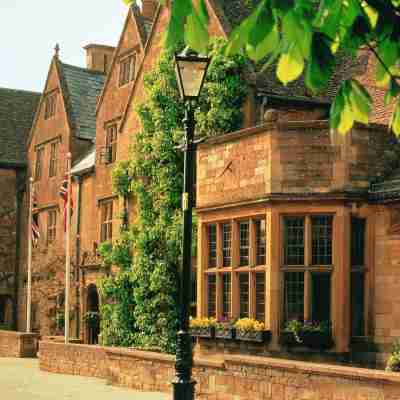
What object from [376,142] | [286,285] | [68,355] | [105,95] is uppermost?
[105,95]

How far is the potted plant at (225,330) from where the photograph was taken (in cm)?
1945

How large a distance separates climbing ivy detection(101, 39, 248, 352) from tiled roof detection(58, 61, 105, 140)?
9.27m

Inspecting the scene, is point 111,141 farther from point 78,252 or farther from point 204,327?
point 204,327

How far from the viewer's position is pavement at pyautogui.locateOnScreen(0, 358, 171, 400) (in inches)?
755

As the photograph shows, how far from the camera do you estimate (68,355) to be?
2552 centimetres

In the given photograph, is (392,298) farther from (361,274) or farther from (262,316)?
(262,316)

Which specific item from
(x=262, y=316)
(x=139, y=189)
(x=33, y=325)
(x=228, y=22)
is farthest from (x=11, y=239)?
(x=262, y=316)

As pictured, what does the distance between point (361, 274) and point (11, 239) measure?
86.1 feet

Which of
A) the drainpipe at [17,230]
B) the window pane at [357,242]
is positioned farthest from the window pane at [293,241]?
the drainpipe at [17,230]

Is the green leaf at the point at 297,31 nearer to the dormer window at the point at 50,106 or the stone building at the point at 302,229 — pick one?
the stone building at the point at 302,229

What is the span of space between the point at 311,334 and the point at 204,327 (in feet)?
10.1

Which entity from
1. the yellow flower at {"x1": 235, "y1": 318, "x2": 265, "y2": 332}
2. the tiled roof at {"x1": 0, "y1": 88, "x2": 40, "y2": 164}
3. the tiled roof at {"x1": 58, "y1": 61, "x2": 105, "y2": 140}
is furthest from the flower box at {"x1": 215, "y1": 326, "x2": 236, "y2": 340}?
the tiled roof at {"x1": 0, "y1": 88, "x2": 40, "y2": 164}

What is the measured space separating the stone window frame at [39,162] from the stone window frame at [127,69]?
804 cm

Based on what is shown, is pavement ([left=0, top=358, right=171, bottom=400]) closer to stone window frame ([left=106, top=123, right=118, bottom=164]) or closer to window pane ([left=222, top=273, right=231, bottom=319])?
→ window pane ([left=222, top=273, right=231, bottom=319])
